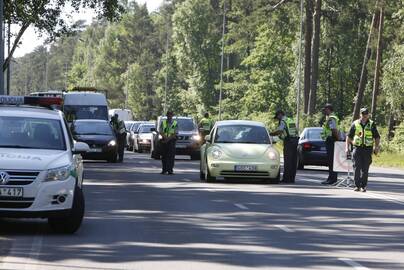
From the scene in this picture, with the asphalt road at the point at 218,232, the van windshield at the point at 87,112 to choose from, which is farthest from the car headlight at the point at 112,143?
the asphalt road at the point at 218,232

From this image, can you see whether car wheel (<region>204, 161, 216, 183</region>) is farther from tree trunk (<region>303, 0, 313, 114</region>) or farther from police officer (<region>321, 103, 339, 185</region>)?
tree trunk (<region>303, 0, 313, 114</region>)

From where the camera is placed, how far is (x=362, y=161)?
24.7 metres

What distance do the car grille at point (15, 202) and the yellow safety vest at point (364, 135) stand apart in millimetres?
12144

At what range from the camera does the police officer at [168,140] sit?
30805 millimetres

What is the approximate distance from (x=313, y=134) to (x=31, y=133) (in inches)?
875

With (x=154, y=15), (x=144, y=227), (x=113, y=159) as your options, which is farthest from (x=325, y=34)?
(x=154, y=15)

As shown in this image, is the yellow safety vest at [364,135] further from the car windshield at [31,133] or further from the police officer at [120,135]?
the police officer at [120,135]

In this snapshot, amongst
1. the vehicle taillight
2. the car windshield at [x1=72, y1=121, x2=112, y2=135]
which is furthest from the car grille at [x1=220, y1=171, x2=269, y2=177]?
the car windshield at [x1=72, y1=121, x2=112, y2=135]

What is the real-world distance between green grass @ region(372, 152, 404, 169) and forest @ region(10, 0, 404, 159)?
439 cm

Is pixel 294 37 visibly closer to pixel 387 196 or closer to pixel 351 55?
pixel 351 55

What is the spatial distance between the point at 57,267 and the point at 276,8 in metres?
60.5

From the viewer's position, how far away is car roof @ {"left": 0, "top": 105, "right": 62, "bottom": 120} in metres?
15.7

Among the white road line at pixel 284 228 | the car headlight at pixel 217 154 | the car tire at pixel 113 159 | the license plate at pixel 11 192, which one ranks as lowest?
the car tire at pixel 113 159

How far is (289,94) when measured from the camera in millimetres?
88875
